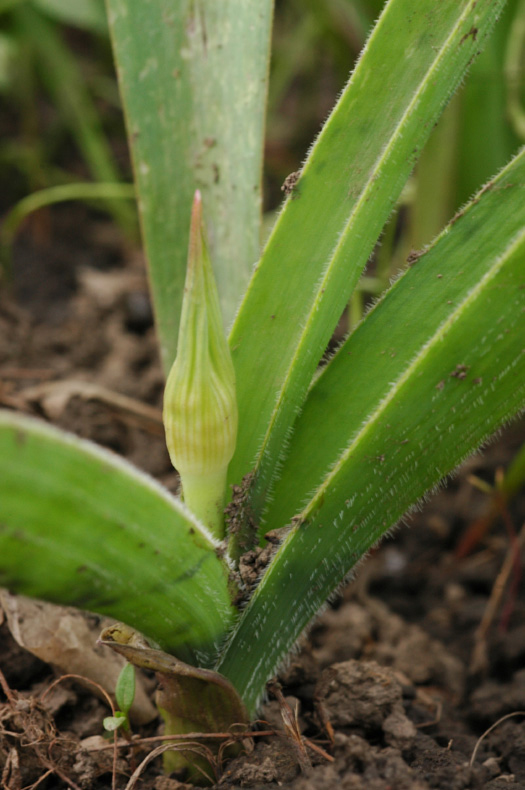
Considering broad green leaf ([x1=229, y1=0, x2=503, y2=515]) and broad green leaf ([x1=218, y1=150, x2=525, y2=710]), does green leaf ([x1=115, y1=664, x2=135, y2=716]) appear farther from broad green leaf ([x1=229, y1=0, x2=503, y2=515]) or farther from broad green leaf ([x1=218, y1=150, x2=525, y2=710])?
broad green leaf ([x1=229, y1=0, x2=503, y2=515])

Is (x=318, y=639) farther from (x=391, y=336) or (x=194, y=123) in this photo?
(x=194, y=123)

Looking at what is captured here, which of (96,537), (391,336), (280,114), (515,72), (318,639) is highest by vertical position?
(515,72)

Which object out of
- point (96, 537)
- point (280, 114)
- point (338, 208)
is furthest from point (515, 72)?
point (96, 537)

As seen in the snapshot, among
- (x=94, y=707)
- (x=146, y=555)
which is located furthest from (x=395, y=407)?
(x=94, y=707)

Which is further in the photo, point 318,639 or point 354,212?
point 318,639

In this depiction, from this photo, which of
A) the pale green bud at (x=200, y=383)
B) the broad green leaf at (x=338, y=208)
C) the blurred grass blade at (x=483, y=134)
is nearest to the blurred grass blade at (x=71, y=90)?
the blurred grass blade at (x=483, y=134)

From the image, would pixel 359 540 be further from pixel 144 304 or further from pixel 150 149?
pixel 144 304

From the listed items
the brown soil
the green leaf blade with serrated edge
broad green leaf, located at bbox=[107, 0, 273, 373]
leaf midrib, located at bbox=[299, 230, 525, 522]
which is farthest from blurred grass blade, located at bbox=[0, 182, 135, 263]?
leaf midrib, located at bbox=[299, 230, 525, 522]
